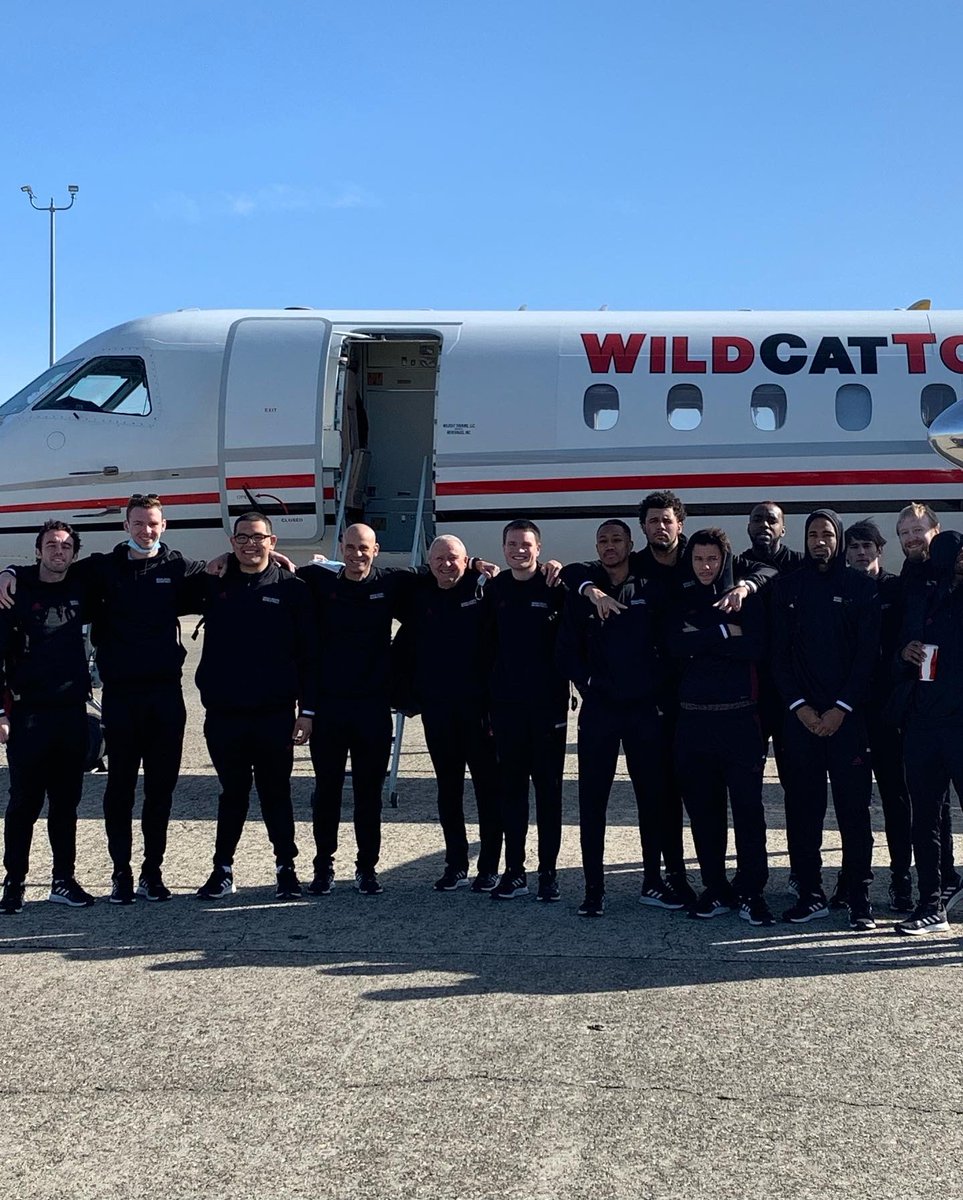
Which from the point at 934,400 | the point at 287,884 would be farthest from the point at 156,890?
the point at 934,400

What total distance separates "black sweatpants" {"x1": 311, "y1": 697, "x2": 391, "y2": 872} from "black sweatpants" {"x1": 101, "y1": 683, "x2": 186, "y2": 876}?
0.81 m

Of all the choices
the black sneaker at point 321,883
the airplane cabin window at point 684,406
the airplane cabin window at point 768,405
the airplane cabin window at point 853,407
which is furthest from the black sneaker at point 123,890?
the airplane cabin window at point 853,407

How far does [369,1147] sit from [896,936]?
11.2 feet

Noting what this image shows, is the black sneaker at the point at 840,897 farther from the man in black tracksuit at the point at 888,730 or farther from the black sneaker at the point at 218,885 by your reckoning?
the black sneaker at the point at 218,885

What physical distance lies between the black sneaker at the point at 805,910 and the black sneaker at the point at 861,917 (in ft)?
0.76

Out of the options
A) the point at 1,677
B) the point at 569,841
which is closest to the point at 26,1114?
the point at 1,677

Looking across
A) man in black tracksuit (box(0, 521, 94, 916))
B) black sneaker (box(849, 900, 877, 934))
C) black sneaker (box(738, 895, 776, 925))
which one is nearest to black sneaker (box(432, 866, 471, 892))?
black sneaker (box(738, 895, 776, 925))

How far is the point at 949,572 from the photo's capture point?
6.65m

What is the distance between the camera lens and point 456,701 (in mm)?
7320

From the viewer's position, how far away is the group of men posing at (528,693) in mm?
6645

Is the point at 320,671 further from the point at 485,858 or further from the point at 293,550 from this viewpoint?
the point at 293,550

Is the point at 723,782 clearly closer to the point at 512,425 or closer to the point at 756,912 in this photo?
the point at 756,912

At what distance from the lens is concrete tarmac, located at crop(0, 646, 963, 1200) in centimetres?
393

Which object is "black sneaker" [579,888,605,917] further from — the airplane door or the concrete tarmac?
the airplane door
